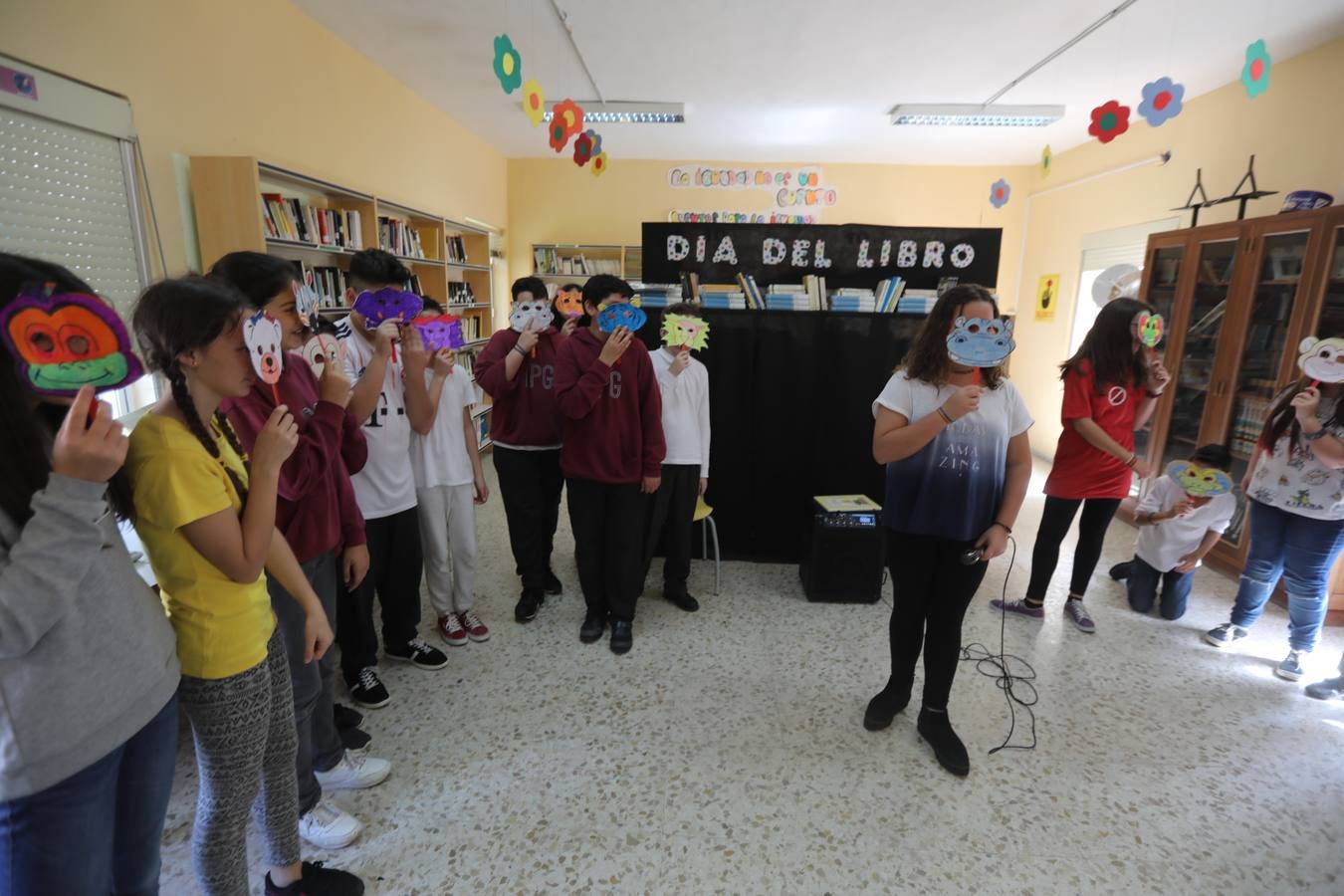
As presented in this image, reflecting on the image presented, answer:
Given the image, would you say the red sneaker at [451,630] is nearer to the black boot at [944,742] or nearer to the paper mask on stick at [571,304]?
the paper mask on stick at [571,304]

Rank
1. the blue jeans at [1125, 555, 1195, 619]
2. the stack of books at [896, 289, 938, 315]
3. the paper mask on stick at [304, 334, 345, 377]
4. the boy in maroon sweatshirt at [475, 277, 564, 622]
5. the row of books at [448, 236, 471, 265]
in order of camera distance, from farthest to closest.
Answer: the row of books at [448, 236, 471, 265]
the stack of books at [896, 289, 938, 315]
the blue jeans at [1125, 555, 1195, 619]
the boy in maroon sweatshirt at [475, 277, 564, 622]
the paper mask on stick at [304, 334, 345, 377]

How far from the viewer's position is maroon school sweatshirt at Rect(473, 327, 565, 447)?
2.52 m

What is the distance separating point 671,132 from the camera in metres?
5.48

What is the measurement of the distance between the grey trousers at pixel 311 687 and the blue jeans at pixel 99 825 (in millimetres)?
335

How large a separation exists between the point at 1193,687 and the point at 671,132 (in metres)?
5.34

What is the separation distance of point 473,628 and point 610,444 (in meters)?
0.97

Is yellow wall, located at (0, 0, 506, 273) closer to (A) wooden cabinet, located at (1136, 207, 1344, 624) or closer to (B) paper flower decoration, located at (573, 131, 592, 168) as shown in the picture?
(B) paper flower decoration, located at (573, 131, 592, 168)

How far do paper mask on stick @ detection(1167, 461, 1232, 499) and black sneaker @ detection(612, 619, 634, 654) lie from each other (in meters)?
2.39

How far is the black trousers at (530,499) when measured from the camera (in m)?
2.57

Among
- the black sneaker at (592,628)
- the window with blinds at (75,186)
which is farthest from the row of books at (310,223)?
the black sneaker at (592,628)

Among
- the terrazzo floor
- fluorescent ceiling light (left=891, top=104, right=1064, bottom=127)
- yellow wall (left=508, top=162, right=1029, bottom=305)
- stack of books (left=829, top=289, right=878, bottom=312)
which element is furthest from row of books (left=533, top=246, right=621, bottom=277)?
the terrazzo floor

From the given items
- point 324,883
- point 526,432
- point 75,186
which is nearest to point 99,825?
point 324,883

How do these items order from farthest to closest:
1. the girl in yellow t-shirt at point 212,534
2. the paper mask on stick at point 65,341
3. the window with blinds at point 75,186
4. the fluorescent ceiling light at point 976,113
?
the fluorescent ceiling light at point 976,113 < the window with blinds at point 75,186 < the girl in yellow t-shirt at point 212,534 < the paper mask on stick at point 65,341

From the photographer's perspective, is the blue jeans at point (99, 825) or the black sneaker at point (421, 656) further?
the black sneaker at point (421, 656)
